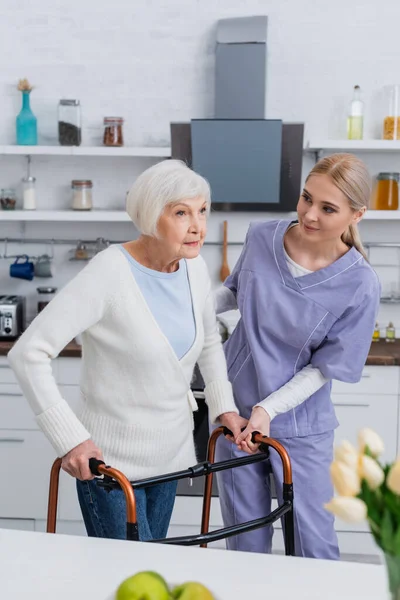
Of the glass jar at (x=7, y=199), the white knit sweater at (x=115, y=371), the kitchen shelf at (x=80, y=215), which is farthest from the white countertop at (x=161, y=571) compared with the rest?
the glass jar at (x=7, y=199)

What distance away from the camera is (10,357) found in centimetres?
159

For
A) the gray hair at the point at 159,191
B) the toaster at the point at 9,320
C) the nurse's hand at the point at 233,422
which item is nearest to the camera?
the gray hair at the point at 159,191

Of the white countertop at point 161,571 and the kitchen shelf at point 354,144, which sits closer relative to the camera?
the white countertop at point 161,571

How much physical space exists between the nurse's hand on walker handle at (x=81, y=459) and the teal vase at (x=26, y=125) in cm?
238

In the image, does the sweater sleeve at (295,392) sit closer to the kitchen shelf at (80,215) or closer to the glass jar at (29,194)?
the kitchen shelf at (80,215)

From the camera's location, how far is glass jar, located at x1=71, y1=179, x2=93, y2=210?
11.9 feet

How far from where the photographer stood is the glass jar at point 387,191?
3594 millimetres

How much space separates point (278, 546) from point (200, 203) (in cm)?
203

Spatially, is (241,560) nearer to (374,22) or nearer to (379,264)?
(379,264)

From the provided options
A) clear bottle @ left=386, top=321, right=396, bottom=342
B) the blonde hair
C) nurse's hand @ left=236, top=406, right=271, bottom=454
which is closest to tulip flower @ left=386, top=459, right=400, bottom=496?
nurse's hand @ left=236, top=406, right=271, bottom=454

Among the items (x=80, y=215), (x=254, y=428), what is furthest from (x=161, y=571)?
(x=80, y=215)

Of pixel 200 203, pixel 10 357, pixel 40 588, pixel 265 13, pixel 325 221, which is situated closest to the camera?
pixel 40 588

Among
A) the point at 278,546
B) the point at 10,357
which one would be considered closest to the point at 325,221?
the point at 10,357

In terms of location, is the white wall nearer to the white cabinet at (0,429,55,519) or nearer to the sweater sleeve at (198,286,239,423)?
the white cabinet at (0,429,55,519)
